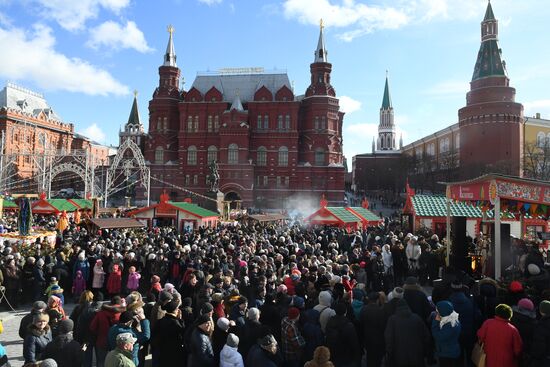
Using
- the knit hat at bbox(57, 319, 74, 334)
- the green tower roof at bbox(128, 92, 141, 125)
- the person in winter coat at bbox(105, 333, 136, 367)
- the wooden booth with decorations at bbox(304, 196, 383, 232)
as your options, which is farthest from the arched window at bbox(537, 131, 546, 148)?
the green tower roof at bbox(128, 92, 141, 125)

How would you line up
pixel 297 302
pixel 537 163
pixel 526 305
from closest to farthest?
pixel 526 305, pixel 297 302, pixel 537 163

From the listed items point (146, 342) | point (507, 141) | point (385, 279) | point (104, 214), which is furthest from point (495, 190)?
point (507, 141)

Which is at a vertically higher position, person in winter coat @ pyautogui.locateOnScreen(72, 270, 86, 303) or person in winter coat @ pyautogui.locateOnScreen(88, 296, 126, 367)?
person in winter coat @ pyautogui.locateOnScreen(88, 296, 126, 367)

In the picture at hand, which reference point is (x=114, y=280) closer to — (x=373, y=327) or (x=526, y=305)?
(x=373, y=327)

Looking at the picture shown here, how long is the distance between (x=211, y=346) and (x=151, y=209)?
2053cm

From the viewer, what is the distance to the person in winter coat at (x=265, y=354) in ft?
16.8

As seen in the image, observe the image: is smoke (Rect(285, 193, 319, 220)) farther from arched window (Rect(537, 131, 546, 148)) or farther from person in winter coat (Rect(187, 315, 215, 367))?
person in winter coat (Rect(187, 315, 215, 367))

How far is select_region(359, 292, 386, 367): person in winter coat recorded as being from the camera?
6.41 metres

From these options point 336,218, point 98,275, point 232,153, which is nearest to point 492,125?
point 232,153

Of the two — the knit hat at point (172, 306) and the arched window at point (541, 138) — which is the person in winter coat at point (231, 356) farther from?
the arched window at point (541, 138)

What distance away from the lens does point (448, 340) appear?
233 inches

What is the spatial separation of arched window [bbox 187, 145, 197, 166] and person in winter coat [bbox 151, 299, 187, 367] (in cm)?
5155

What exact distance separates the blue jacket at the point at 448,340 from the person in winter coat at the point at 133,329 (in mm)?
4129

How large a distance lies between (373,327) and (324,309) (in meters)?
0.78
